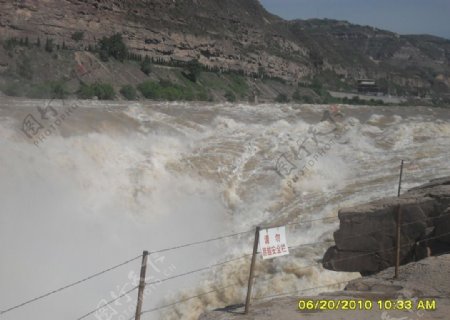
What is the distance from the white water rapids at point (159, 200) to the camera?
355 inches

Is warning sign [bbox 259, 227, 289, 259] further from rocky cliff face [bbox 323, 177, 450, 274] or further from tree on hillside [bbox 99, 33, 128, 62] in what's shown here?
tree on hillside [bbox 99, 33, 128, 62]

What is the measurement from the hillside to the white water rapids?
2105 centimetres

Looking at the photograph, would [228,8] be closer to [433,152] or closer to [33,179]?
[433,152]

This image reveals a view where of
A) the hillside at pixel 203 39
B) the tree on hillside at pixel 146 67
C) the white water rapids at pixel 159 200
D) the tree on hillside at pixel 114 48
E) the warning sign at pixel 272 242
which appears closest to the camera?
the warning sign at pixel 272 242

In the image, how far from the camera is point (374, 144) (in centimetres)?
2277

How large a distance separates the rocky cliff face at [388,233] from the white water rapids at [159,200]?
661 millimetres

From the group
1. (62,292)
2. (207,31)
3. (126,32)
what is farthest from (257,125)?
(207,31)

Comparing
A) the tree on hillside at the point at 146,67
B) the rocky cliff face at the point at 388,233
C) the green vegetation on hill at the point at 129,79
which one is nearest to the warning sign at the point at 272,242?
the rocky cliff face at the point at 388,233

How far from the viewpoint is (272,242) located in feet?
17.6

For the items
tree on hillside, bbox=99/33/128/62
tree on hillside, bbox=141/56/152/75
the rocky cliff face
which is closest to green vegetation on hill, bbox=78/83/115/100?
tree on hillside, bbox=99/33/128/62

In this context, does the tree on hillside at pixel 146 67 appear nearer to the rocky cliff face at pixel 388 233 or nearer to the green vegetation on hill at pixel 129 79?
the green vegetation on hill at pixel 129 79

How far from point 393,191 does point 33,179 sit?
9.01m

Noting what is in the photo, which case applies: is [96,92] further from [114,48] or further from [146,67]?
[146,67]

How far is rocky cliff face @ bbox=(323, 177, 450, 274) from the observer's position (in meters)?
7.92
